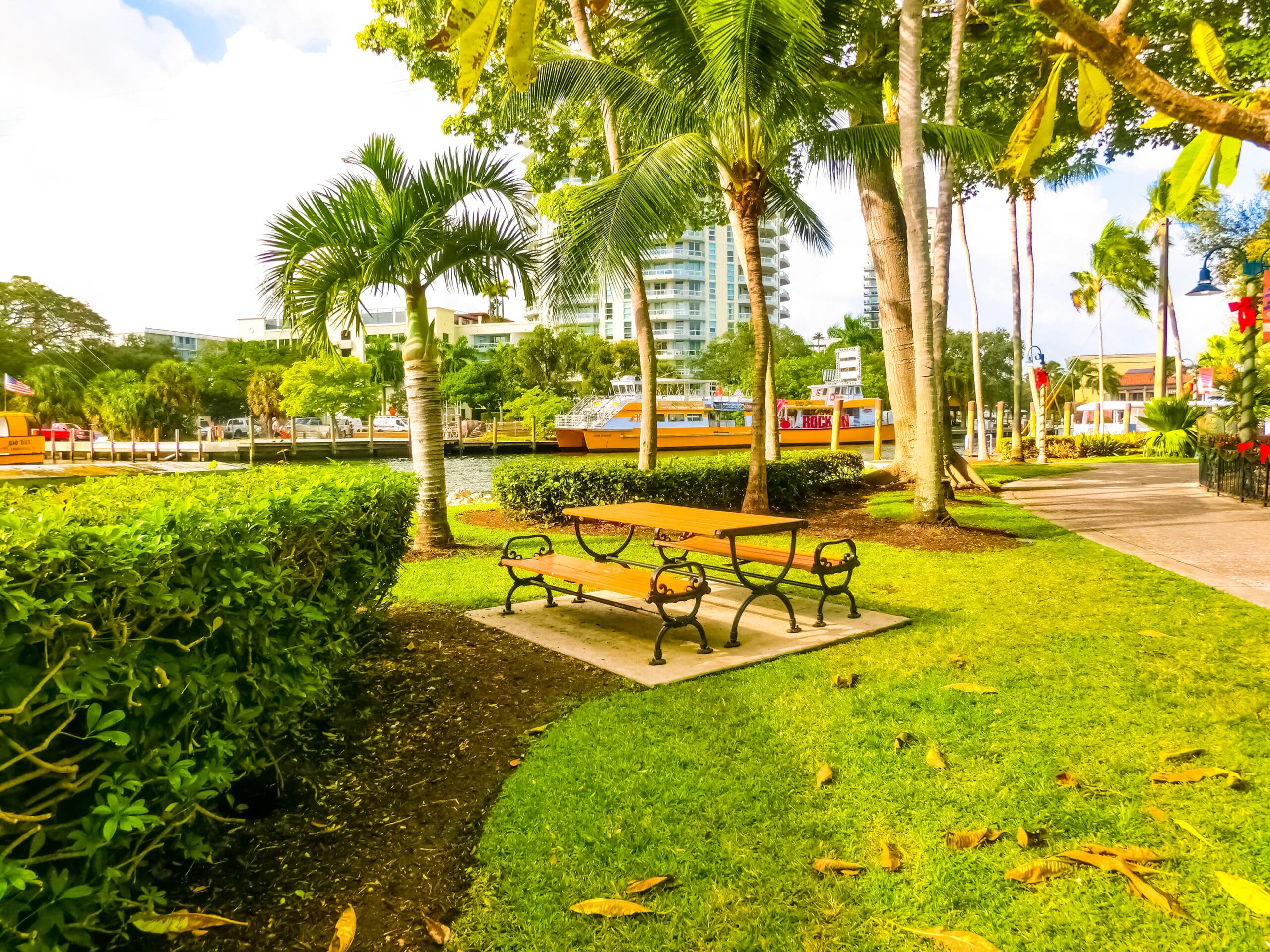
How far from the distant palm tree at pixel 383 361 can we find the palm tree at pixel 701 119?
49944mm

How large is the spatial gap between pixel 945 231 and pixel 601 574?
473 inches

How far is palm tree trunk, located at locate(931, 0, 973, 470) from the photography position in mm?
10344

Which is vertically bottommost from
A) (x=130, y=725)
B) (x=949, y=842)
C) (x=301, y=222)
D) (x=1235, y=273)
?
(x=949, y=842)

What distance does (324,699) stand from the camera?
3.53m

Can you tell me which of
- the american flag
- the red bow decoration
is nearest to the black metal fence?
the red bow decoration

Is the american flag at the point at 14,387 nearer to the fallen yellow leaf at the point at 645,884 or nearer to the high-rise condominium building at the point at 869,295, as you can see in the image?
the fallen yellow leaf at the point at 645,884

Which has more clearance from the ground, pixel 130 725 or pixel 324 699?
Result: pixel 130 725

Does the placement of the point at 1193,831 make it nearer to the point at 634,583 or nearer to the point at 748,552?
the point at 634,583

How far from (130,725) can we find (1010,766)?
315 cm

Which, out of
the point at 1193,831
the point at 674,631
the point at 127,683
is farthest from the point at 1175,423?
the point at 127,683

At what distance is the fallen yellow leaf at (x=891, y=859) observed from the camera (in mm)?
2531

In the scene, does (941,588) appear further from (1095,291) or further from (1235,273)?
(1095,291)

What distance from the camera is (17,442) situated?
35.1 meters

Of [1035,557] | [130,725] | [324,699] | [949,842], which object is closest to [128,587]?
[130,725]
